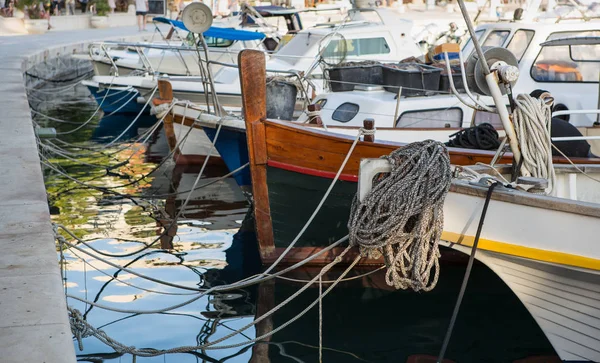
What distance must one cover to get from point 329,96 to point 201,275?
350 centimetres

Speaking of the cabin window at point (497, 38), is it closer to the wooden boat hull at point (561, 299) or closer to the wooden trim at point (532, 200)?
the wooden boat hull at point (561, 299)

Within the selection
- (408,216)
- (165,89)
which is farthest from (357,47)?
(408,216)

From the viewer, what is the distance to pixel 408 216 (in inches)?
201

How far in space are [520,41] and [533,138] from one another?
521cm

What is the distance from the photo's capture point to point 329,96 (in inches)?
419

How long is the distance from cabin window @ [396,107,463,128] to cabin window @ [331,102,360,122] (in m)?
0.71

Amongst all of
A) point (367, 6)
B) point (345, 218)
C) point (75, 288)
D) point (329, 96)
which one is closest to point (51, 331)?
point (75, 288)

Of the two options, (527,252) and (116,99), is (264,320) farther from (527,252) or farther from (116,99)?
(116,99)

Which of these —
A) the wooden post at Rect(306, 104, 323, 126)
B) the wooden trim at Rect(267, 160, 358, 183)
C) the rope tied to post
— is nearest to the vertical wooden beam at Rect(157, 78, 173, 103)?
the rope tied to post

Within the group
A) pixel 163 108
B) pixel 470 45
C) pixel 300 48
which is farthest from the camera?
pixel 300 48

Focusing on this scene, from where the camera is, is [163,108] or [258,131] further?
[163,108]

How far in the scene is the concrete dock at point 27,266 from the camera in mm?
3852

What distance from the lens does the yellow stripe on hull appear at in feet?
17.0

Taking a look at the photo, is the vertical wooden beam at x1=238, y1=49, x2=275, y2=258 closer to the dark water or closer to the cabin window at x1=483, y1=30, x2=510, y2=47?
the dark water
